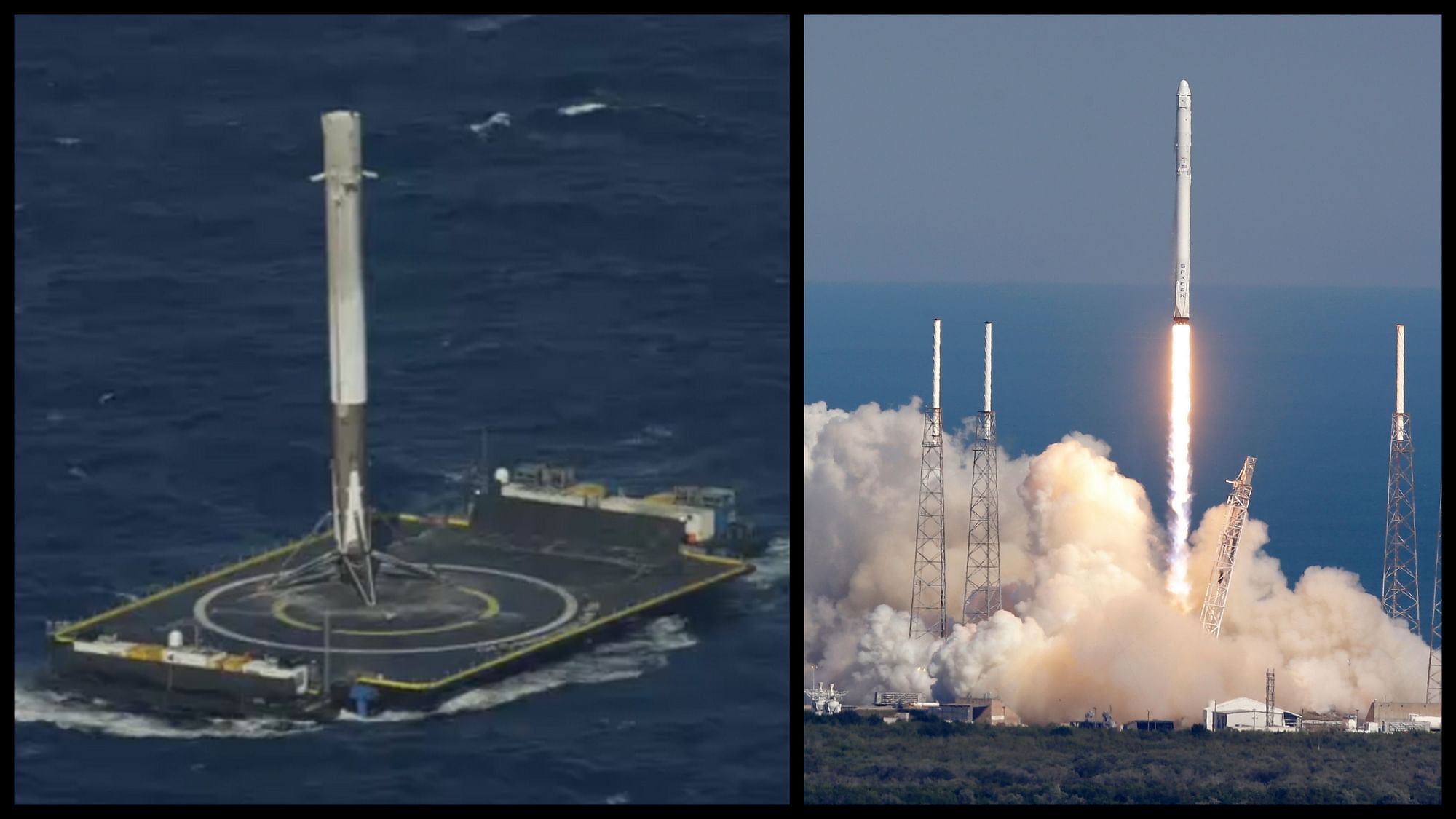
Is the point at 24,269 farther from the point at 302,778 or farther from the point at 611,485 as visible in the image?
the point at 302,778

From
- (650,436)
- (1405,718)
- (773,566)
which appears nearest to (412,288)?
(650,436)

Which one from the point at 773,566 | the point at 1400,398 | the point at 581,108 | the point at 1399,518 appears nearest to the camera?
the point at 773,566

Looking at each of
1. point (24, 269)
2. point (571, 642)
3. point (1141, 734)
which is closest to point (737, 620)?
point (571, 642)

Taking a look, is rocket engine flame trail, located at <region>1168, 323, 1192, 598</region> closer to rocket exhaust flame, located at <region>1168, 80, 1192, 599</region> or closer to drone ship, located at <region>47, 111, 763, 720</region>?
rocket exhaust flame, located at <region>1168, 80, 1192, 599</region>

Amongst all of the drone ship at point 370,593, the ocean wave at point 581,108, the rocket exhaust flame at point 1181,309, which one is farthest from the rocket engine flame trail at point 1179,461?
the ocean wave at point 581,108

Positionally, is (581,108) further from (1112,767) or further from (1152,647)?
(1112,767)

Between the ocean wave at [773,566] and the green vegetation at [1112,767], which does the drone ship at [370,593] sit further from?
the green vegetation at [1112,767]
